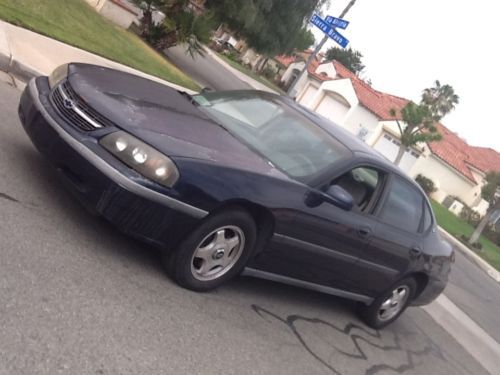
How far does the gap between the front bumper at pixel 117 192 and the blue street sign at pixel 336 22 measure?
1142 cm

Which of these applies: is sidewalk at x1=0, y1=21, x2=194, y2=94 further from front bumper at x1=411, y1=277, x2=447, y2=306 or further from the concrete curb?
the concrete curb

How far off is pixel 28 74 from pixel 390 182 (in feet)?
17.2

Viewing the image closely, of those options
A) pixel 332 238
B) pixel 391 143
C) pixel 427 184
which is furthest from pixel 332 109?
pixel 332 238

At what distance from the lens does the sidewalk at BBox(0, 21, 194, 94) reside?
7953 millimetres

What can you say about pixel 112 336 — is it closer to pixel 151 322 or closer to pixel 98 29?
pixel 151 322

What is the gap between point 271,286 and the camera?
5.58m

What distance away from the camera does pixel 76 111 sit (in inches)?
169

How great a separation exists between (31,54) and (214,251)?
5.99 meters

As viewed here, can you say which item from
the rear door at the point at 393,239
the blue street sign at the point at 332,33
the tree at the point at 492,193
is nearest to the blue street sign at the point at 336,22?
the blue street sign at the point at 332,33

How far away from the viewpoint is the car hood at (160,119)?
4.09 meters

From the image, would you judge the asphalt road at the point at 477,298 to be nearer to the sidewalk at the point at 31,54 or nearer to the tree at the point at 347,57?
the sidewalk at the point at 31,54

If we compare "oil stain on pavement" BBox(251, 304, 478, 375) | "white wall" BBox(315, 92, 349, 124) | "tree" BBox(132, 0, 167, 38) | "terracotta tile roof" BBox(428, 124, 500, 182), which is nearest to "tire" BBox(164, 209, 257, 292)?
"oil stain on pavement" BBox(251, 304, 478, 375)

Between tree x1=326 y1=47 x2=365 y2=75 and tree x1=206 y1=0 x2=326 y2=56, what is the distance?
56.0 metres

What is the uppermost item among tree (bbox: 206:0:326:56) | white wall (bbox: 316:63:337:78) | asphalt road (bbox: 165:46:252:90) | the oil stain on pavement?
white wall (bbox: 316:63:337:78)
